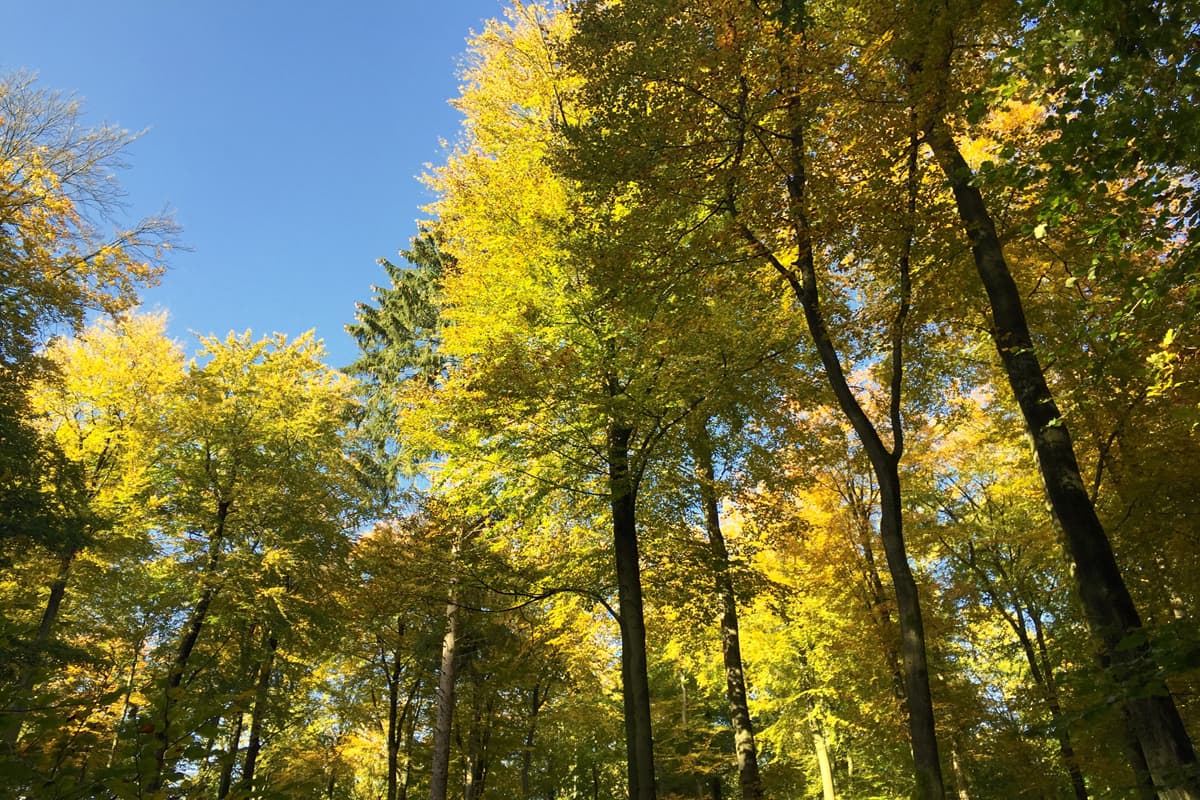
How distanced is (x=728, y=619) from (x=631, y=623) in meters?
2.91

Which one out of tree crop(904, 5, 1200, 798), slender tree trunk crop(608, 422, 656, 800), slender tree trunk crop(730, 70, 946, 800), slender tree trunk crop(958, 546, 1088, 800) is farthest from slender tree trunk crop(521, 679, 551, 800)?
tree crop(904, 5, 1200, 798)

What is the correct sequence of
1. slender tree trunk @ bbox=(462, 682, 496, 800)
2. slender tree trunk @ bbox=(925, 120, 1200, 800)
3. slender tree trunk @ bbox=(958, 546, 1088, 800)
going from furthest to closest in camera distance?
slender tree trunk @ bbox=(462, 682, 496, 800), slender tree trunk @ bbox=(958, 546, 1088, 800), slender tree trunk @ bbox=(925, 120, 1200, 800)

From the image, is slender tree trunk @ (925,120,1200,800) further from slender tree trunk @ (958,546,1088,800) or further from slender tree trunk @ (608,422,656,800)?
slender tree trunk @ (958,546,1088,800)

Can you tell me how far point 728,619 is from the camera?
10.5 metres

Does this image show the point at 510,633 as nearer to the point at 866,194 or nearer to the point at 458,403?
the point at 458,403

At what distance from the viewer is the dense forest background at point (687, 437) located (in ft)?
14.1

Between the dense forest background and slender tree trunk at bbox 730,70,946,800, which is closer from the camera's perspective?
the dense forest background

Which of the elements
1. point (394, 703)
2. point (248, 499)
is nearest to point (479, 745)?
point (394, 703)

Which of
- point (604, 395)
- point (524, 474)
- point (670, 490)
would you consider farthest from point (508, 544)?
point (604, 395)

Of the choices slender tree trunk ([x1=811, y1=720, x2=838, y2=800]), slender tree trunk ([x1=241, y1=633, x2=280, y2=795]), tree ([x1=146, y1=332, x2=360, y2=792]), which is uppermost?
tree ([x1=146, y1=332, x2=360, y2=792])

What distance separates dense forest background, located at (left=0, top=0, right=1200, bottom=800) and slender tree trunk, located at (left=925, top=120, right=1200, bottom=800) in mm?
38

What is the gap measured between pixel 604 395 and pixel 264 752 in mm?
18607

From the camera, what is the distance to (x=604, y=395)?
8266 mm

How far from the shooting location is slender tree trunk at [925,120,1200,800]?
3729 millimetres
